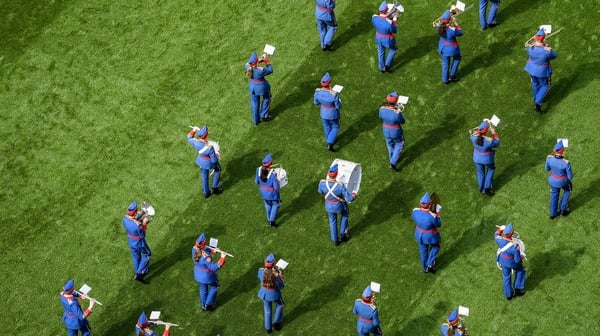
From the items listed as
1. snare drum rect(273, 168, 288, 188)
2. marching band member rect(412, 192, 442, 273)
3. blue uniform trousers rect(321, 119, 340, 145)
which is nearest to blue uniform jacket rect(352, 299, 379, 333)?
marching band member rect(412, 192, 442, 273)

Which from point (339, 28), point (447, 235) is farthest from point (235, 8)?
point (447, 235)

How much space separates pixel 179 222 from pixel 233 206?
129 centimetres

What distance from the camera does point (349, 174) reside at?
105 ft

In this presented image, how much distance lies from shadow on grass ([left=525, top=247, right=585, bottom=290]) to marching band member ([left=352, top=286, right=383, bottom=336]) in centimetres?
354

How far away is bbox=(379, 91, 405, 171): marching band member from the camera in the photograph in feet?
107

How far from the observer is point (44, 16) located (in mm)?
38062

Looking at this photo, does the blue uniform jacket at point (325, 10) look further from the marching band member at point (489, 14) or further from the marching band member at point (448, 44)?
the marching band member at point (489, 14)

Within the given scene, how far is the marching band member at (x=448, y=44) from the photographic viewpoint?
3399cm

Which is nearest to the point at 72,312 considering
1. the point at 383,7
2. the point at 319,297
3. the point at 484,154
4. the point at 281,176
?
the point at 319,297

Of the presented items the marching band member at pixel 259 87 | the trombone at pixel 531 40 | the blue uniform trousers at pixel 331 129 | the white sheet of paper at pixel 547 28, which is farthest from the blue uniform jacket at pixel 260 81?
the white sheet of paper at pixel 547 28

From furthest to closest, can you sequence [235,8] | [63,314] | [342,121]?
1. [235,8]
2. [342,121]
3. [63,314]

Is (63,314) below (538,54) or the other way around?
below

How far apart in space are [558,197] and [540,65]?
132 inches

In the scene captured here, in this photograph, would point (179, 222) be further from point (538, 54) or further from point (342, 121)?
point (538, 54)
